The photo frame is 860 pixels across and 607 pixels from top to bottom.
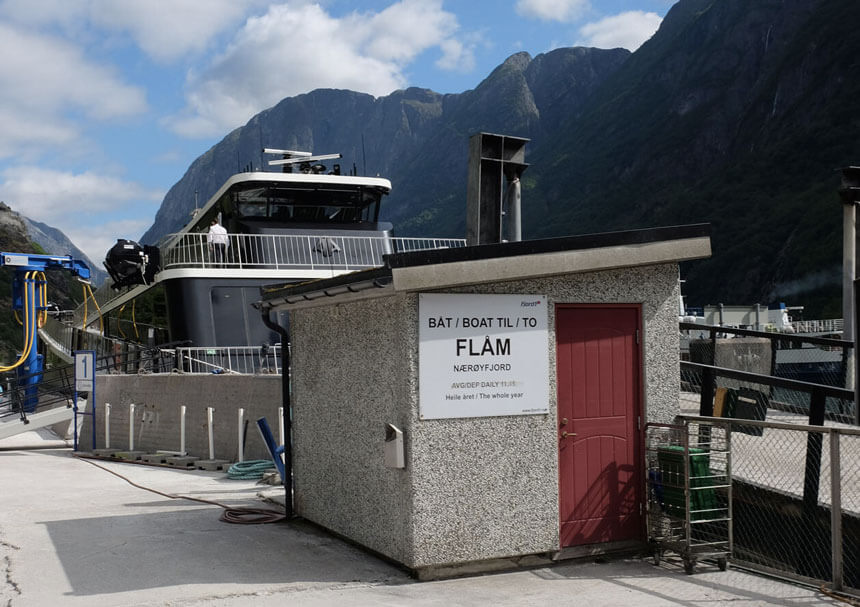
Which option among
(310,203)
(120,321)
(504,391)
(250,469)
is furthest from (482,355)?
(120,321)

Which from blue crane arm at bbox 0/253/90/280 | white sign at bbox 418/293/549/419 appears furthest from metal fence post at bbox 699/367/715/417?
blue crane arm at bbox 0/253/90/280

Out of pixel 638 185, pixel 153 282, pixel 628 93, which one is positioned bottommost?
pixel 153 282

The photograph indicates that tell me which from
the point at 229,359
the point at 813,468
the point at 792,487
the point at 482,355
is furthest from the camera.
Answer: the point at 229,359

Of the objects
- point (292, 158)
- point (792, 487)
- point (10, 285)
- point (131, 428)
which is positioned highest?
point (292, 158)

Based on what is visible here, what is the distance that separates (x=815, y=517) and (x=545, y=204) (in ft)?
497

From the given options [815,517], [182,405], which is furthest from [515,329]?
[182,405]

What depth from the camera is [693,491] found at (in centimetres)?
719

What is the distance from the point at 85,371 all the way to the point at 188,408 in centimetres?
281

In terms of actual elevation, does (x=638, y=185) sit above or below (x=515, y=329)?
above

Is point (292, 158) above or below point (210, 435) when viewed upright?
above

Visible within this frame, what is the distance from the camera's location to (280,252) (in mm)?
20656

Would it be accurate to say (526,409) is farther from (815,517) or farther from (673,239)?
(815,517)

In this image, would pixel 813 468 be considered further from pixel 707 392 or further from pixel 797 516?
pixel 707 392

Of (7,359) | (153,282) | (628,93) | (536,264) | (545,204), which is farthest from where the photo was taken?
(628,93)
